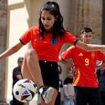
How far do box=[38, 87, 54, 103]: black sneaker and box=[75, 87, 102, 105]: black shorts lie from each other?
239cm

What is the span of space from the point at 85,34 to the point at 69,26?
17.8 feet

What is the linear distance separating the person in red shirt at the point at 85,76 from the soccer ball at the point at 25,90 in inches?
92.4

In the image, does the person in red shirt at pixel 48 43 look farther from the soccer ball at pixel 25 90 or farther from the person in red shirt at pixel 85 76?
the person in red shirt at pixel 85 76

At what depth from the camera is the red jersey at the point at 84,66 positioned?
31.0ft

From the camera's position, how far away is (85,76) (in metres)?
9.47

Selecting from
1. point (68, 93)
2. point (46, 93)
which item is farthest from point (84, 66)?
point (68, 93)

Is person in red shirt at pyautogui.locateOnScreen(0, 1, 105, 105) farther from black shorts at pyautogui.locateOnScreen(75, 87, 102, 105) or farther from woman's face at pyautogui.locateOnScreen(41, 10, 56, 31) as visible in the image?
black shorts at pyautogui.locateOnScreen(75, 87, 102, 105)

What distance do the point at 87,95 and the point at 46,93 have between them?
2.50m

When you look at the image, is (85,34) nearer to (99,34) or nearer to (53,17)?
(53,17)

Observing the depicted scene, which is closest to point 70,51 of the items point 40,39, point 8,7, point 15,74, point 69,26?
point 40,39

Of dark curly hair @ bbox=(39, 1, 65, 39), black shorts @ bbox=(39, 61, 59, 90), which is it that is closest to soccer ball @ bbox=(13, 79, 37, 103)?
black shorts @ bbox=(39, 61, 59, 90)

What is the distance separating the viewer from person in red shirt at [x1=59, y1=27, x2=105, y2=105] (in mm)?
9422

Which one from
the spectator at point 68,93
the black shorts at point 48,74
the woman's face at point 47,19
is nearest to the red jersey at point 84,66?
the black shorts at point 48,74

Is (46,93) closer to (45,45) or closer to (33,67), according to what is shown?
(33,67)
